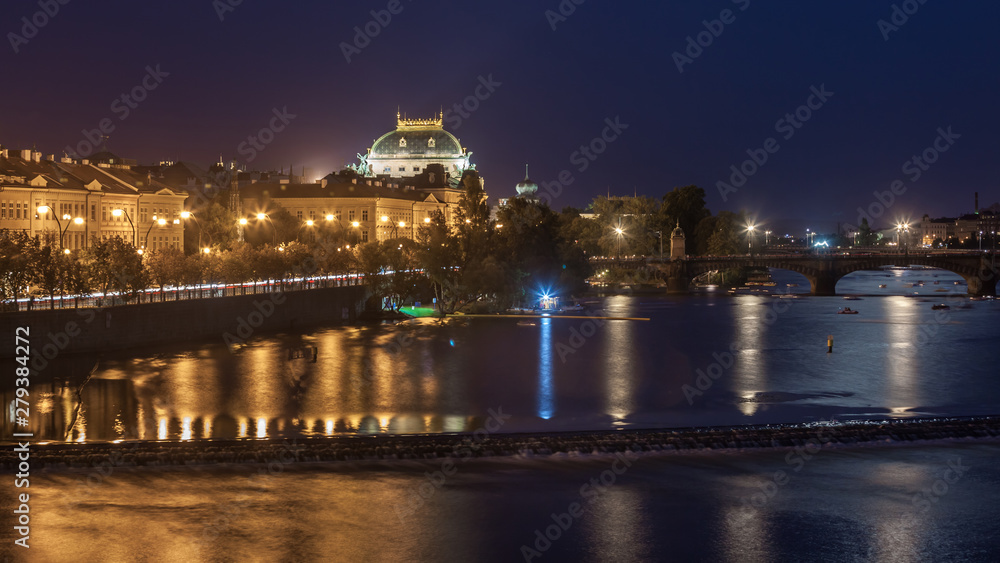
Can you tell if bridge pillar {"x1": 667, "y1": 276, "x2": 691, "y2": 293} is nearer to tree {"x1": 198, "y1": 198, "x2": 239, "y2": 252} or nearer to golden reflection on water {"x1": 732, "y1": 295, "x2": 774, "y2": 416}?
golden reflection on water {"x1": 732, "y1": 295, "x2": 774, "y2": 416}

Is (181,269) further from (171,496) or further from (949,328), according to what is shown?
(949,328)

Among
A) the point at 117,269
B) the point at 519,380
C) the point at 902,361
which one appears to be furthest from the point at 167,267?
the point at 902,361

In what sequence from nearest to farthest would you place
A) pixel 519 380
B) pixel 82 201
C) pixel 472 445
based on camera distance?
pixel 472 445, pixel 519 380, pixel 82 201

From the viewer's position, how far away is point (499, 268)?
77938 millimetres

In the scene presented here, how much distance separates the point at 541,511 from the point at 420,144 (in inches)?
6736

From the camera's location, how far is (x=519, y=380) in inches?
1806

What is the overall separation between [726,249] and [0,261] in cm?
9830

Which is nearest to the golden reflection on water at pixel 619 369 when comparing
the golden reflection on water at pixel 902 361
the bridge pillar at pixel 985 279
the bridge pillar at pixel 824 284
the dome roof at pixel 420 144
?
the golden reflection on water at pixel 902 361

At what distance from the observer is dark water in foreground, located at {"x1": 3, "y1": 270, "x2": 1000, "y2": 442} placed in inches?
1430

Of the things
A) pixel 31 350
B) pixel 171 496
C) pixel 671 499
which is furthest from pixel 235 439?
pixel 31 350

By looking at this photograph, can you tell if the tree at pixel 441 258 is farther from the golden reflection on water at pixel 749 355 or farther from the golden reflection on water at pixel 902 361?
the golden reflection on water at pixel 902 361

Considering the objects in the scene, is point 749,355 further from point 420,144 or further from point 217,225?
point 420,144

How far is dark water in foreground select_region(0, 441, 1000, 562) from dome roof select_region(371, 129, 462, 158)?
541 ft

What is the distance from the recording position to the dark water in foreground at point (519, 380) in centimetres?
3631
